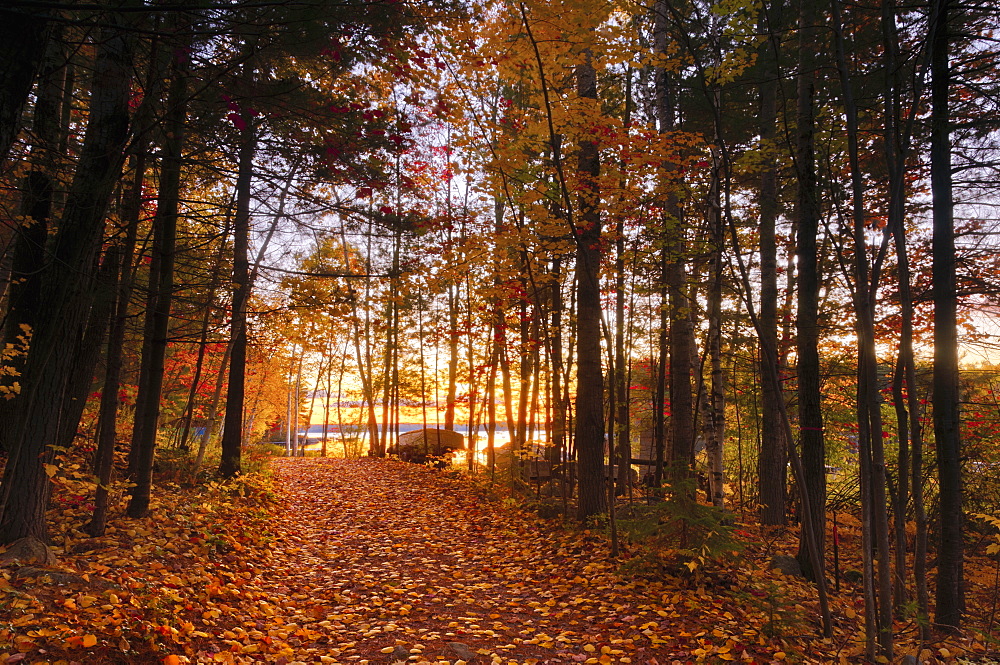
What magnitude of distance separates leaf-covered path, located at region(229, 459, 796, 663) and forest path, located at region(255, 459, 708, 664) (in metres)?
0.02

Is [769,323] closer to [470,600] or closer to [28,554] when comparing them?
[470,600]

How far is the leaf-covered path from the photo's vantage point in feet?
13.4

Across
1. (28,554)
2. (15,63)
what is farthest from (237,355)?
(15,63)

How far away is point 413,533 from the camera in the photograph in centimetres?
782

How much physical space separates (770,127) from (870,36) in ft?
6.46

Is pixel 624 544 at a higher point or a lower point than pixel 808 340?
lower

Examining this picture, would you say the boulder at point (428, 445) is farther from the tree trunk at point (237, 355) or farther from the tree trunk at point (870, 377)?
the tree trunk at point (870, 377)

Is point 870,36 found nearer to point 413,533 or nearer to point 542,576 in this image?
point 542,576

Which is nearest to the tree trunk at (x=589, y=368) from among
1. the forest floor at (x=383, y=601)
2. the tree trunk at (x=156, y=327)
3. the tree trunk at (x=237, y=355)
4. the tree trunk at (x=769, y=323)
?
the forest floor at (x=383, y=601)

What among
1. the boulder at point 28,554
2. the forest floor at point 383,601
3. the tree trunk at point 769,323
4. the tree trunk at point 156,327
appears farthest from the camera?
the tree trunk at point 769,323

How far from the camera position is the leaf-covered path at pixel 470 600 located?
4.09 meters

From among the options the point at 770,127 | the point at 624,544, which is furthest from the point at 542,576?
the point at 770,127

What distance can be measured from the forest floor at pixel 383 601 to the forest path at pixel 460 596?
2cm

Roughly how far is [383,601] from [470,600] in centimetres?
88
